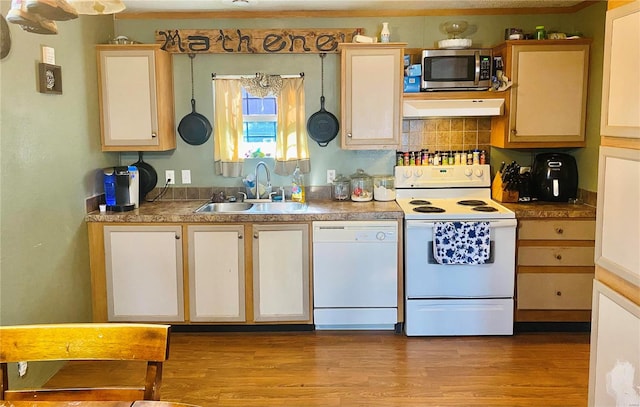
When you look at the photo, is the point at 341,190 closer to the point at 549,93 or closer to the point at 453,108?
the point at 453,108

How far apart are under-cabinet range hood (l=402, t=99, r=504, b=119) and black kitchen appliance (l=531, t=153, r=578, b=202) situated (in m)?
0.51

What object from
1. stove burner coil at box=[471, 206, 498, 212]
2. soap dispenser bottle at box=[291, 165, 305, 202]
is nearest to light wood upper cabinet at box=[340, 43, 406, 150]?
soap dispenser bottle at box=[291, 165, 305, 202]

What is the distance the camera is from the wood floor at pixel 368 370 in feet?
9.85

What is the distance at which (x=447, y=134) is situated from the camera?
4.34 m

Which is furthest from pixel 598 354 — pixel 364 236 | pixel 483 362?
pixel 364 236

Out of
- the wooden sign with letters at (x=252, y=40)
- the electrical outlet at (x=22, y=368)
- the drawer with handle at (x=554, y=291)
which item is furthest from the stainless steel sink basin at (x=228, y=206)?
the drawer with handle at (x=554, y=291)

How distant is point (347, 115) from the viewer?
4.01 meters

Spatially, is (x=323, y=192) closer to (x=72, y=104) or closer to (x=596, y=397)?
(x=72, y=104)

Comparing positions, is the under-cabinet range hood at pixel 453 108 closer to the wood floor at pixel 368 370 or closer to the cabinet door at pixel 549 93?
the cabinet door at pixel 549 93

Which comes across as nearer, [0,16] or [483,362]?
[0,16]

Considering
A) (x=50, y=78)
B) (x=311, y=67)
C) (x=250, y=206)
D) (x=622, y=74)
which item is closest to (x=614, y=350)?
(x=622, y=74)

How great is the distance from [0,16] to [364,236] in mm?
2373

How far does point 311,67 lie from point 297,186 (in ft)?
2.93

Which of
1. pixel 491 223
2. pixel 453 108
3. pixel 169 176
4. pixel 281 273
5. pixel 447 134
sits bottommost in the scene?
pixel 281 273
